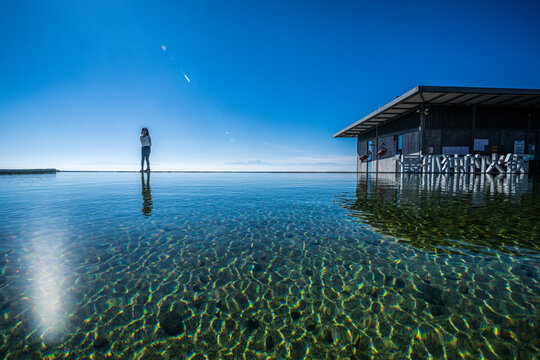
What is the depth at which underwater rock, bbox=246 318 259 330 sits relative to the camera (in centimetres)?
128

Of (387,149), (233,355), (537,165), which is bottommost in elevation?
(233,355)

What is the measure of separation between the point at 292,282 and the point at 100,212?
377 cm

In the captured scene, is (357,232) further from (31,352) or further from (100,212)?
(100,212)

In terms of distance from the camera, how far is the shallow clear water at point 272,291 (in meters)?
1.17

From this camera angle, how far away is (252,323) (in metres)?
1.31

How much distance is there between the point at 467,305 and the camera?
4.69 ft

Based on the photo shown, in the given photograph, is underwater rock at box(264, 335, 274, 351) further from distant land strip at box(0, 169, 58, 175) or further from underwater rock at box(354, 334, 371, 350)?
distant land strip at box(0, 169, 58, 175)

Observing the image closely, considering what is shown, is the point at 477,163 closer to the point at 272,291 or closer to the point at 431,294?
the point at 431,294

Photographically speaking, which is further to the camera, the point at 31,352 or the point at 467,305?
the point at 467,305

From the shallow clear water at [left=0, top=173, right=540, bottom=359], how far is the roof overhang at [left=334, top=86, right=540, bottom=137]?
13366 millimetres

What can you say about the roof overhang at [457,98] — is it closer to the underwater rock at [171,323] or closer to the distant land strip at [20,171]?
the underwater rock at [171,323]

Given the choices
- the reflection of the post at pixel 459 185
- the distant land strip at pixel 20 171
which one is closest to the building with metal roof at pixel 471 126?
the reflection of the post at pixel 459 185

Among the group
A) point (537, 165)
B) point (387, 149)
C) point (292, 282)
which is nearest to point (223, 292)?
point (292, 282)

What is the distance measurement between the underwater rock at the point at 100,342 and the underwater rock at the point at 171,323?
0.25m
